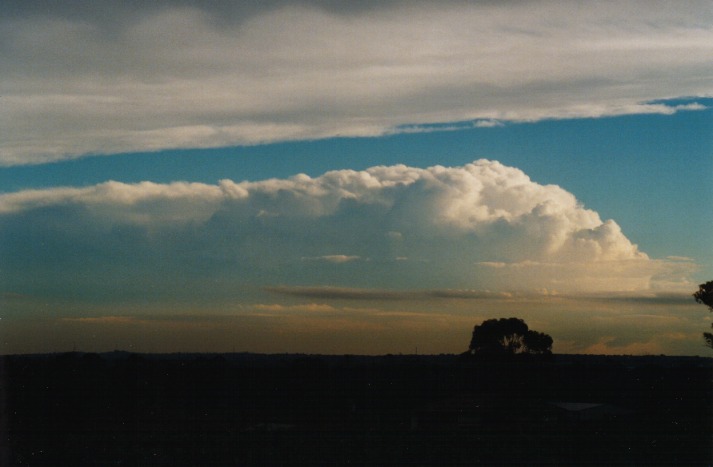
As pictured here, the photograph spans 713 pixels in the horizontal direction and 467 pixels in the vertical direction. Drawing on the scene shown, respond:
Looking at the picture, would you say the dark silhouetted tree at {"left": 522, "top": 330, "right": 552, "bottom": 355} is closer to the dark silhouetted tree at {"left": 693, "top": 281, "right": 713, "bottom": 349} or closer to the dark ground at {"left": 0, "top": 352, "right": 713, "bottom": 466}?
the dark ground at {"left": 0, "top": 352, "right": 713, "bottom": 466}

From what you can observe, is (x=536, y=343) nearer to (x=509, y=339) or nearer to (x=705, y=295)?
(x=509, y=339)

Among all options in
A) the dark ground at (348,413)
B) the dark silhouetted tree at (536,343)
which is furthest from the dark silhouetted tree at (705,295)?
the dark silhouetted tree at (536,343)

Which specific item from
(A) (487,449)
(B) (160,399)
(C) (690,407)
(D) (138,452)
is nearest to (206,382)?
(B) (160,399)

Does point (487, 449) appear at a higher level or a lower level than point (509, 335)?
lower

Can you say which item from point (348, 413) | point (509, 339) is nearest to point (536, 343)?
point (509, 339)

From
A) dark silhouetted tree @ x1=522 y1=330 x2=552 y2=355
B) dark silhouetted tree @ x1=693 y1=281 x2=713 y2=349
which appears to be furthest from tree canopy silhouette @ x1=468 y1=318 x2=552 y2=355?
dark silhouetted tree @ x1=693 y1=281 x2=713 y2=349

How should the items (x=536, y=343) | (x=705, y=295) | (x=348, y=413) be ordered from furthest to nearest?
(x=536, y=343) < (x=348, y=413) < (x=705, y=295)

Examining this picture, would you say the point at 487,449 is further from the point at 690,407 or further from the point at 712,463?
the point at 690,407
